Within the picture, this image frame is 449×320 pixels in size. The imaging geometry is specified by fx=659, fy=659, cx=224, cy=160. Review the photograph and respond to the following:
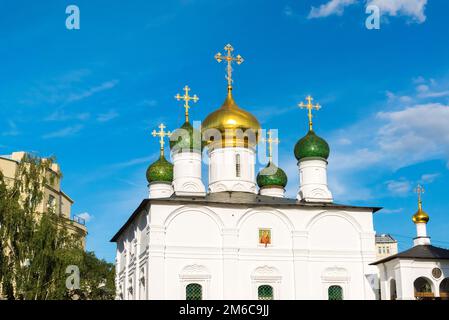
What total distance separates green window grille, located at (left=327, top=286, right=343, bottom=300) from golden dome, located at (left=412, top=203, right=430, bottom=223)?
11.7 ft

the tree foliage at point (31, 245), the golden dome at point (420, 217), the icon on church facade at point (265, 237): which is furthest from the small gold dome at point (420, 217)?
the tree foliage at point (31, 245)

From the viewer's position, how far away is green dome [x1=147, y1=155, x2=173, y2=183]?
26406mm

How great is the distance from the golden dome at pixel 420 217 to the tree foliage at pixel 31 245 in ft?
36.9

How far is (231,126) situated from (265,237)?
525cm

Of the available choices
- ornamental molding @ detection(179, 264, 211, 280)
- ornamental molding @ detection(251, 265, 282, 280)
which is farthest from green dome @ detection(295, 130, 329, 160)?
ornamental molding @ detection(179, 264, 211, 280)

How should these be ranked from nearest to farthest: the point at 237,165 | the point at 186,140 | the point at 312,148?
1. the point at 312,148
2. the point at 237,165
3. the point at 186,140

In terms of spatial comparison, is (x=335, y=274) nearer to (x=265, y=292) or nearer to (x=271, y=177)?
(x=265, y=292)

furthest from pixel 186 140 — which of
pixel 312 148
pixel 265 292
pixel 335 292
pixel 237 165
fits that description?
pixel 335 292

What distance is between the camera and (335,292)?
21766 mm

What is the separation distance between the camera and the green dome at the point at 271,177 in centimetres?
2766

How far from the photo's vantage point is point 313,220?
22.1m

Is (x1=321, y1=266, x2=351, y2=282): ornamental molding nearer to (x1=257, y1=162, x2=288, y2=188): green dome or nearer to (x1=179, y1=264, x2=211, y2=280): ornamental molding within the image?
(x1=179, y1=264, x2=211, y2=280): ornamental molding

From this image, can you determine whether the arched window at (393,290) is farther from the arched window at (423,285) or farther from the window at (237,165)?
the window at (237,165)
